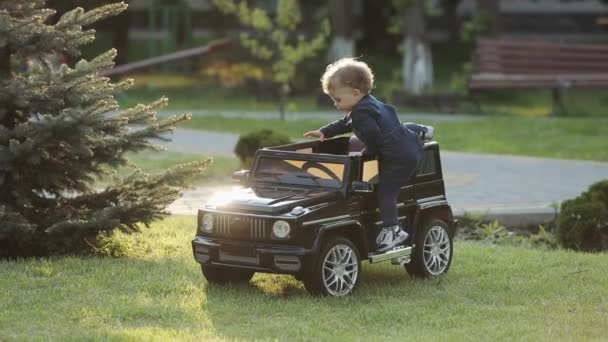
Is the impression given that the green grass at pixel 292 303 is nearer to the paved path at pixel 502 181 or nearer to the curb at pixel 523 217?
the curb at pixel 523 217

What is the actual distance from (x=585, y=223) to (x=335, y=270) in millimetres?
3238

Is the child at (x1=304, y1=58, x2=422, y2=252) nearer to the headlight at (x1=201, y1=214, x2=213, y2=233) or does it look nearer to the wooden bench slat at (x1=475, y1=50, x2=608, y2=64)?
the headlight at (x1=201, y1=214, x2=213, y2=233)

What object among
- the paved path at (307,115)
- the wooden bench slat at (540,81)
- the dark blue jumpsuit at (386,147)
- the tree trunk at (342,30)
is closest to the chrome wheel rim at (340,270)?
the dark blue jumpsuit at (386,147)

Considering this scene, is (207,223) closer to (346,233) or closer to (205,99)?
(346,233)

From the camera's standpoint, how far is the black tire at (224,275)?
320 inches

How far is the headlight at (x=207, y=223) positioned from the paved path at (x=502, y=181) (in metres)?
3.76

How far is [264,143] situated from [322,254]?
5653 mm

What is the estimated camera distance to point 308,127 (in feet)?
61.4

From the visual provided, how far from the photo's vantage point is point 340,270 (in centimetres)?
789

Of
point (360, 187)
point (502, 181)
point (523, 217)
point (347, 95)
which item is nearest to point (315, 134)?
point (347, 95)

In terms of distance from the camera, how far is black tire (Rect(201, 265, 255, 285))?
320 inches

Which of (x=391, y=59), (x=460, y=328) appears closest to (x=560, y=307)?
(x=460, y=328)

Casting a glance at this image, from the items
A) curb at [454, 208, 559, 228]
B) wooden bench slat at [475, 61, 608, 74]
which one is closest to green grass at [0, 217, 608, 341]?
curb at [454, 208, 559, 228]

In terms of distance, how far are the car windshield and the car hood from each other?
0.28 ft
